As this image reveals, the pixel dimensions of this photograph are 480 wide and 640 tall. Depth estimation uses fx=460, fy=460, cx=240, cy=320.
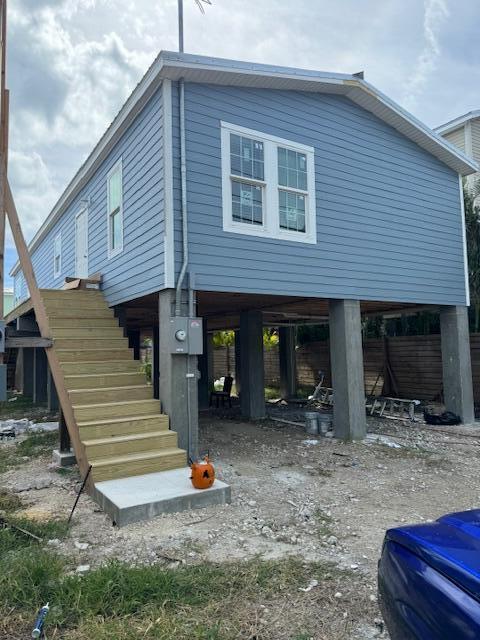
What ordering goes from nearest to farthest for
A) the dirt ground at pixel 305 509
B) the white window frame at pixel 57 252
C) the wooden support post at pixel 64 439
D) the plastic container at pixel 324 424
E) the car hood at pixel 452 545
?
the car hood at pixel 452 545, the dirt ground at pixel 305 509, the wooden support post at pixel 64 439, the plastic container at pixel 324 424, the white window frame at pixel 57 252

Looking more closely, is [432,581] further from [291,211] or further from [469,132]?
[469,132]

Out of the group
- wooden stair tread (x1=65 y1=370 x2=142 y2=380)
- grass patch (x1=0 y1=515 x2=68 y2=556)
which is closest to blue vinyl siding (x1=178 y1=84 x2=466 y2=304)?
wooden stair tread (x1=65 y1=370 x2=142 y2=380)

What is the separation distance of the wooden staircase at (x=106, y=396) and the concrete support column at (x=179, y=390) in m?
0.18

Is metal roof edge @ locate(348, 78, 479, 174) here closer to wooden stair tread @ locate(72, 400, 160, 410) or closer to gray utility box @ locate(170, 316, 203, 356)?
gray utility box @ locate(170, 316, 203, 356)

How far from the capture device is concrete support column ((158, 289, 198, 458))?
5.86 metres

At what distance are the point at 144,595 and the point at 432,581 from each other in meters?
2.01

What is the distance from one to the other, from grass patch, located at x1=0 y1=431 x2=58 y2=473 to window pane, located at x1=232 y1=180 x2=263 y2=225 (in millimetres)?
4721

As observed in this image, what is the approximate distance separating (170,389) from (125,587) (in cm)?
312

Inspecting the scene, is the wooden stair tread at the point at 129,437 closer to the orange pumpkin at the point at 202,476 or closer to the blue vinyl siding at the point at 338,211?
the orange pumpkin at the point at 202,476

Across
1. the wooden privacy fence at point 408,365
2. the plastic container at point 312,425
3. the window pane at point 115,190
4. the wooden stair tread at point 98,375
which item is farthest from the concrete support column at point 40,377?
the plastic container at point 312,425

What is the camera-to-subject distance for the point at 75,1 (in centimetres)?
733

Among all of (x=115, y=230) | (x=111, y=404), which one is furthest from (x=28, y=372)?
(x=111, y=404)

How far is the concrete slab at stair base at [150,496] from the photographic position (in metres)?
4.15

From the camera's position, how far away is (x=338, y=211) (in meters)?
7.79
